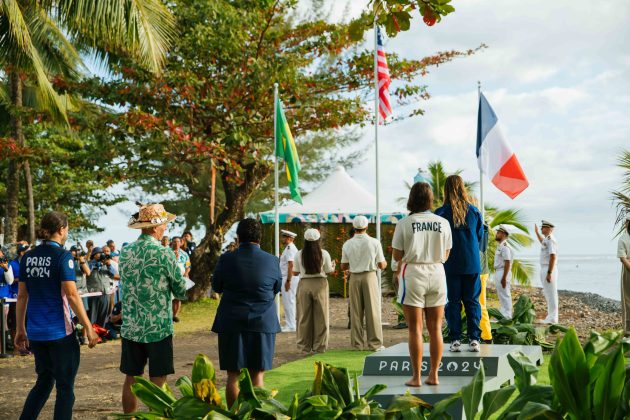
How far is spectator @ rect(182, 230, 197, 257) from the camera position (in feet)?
67.4

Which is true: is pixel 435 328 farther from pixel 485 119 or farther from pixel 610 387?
pixel 485 119

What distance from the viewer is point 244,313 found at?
651cm

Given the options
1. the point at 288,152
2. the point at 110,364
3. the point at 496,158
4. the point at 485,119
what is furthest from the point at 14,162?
the point at 496,158

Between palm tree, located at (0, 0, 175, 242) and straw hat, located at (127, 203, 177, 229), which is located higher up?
palm tree, located at (0, 0, 175, 242)

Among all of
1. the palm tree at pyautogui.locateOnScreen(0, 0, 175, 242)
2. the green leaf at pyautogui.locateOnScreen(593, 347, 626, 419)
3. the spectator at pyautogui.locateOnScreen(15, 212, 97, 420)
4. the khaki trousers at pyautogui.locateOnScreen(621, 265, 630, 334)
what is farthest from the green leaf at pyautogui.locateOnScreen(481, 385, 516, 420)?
Result: the palm tree at pyautogui.locateOnScreen(0, 0, 175, 242)

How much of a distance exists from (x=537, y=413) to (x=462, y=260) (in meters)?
4.31

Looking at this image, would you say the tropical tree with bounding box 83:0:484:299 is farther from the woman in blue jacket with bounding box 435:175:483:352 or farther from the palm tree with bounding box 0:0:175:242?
the woman in blue jacket with bounding box 435:175:483:352

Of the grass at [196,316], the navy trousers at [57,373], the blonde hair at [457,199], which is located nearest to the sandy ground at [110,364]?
the grass at [196,316]

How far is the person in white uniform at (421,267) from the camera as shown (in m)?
→ 6.66

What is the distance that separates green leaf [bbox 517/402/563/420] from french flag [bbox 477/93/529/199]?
33.6 feet

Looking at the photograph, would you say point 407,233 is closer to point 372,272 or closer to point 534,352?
point 534,352

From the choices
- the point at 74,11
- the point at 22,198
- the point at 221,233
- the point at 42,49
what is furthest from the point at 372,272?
the point at 22,198

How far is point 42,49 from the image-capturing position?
22547 mm

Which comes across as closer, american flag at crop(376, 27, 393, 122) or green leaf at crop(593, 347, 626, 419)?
green leaf at crop(593, 347, 626, 419)
